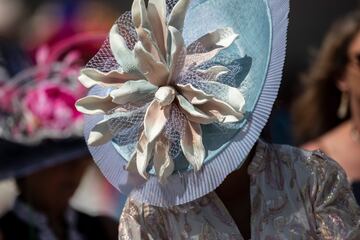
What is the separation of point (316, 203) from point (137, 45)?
427mm

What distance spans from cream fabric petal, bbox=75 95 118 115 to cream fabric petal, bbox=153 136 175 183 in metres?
0.10

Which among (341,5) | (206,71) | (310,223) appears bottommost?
(341,5)

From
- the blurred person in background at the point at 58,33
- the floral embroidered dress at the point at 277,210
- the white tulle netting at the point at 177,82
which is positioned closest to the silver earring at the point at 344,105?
the blurred person in background at the point at 58,33

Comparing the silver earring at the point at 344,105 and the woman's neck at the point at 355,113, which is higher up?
the woman's neck at the point at 355,113

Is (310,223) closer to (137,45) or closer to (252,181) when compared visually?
(252,181)

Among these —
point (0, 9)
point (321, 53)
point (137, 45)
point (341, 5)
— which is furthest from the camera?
point (341, 5)

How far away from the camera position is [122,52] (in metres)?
1.77

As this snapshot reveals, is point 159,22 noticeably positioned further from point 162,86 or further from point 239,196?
point 239,196

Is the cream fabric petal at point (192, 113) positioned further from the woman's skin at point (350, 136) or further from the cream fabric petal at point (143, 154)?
the woman's skin at point (350, 136)

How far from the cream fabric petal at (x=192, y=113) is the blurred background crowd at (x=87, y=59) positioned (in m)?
0.88

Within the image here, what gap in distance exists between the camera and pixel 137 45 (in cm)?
172

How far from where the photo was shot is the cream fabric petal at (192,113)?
5.70 ft

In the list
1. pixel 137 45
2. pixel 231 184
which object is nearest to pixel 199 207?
pixel 231 184

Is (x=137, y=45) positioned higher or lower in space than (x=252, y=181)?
higher
